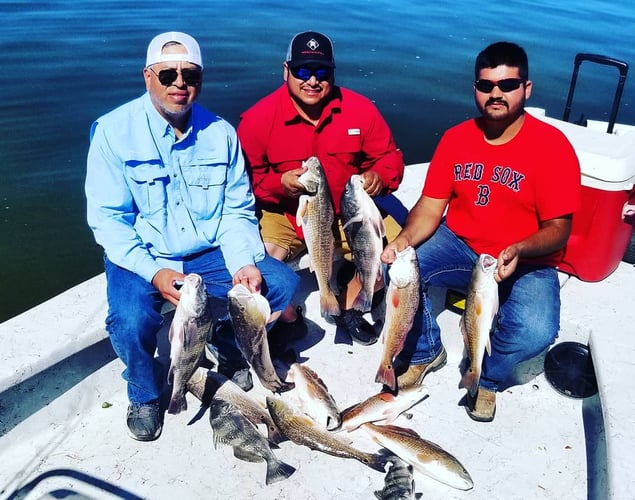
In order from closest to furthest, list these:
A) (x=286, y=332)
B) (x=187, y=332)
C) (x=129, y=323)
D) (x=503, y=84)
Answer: (x=187, y=332), (x=129, y=323), (x=503, y=84), (x=286, y=332)

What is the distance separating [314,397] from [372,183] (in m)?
1.39

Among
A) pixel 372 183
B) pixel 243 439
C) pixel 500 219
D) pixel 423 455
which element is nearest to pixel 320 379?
pixel 243 439

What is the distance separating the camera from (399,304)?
340 centimetres

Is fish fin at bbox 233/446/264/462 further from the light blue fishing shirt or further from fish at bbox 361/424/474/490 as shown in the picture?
the light blue fishing shirt

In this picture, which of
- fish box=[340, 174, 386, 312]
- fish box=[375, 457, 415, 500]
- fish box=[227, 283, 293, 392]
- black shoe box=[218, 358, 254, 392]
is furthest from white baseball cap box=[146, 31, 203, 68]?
fish box=[375, 457, 415, 500]

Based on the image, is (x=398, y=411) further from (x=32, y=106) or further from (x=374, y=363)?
(x=32, y=106)

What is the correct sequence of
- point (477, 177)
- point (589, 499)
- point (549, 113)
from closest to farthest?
point (589, 499), point (477, 177), point (549, 113)

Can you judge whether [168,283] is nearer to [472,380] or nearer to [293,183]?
[293,183]

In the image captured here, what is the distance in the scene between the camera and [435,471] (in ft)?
10.8

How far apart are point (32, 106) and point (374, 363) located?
27.5ft

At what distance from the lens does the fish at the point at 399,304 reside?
3.34m

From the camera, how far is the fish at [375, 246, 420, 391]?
3.34 m

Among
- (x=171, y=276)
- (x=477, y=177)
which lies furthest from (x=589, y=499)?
(x=171, y=276)

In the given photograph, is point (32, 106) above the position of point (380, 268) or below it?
below
